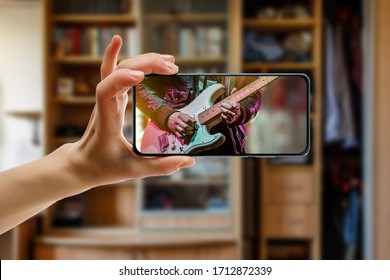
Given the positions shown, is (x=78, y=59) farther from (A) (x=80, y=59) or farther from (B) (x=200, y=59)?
(B) (x=200, y=59)

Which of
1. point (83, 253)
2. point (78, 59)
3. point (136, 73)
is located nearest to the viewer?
point (136, 73)

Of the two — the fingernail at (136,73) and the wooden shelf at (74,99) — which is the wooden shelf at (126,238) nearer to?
the wooden shelf at (74,99)

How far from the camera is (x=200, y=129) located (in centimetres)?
39

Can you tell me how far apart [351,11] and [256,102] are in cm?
165

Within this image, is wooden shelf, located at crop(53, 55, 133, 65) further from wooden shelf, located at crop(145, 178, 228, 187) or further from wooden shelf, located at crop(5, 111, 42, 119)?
wooden shelf, located at crop(145, 178, 228, 187)

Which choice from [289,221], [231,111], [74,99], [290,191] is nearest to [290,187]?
[290,191]

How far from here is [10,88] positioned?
181cm

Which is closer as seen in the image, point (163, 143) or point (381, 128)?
point (163, 143)

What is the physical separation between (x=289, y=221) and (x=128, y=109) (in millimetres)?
767

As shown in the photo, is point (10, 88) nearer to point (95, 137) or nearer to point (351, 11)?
point (351, 11)

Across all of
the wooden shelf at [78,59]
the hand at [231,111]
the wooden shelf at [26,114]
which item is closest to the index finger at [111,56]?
the hand at [231,111]

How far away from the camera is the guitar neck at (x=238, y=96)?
1.26ft

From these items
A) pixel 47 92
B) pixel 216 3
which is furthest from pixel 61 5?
pixel 216 3

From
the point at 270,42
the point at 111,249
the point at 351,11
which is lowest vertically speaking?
the point at 111,249
